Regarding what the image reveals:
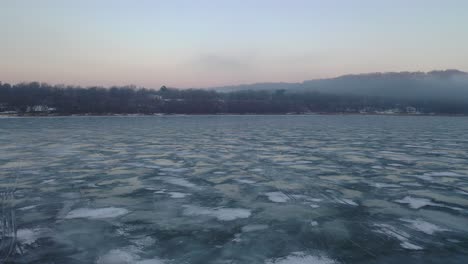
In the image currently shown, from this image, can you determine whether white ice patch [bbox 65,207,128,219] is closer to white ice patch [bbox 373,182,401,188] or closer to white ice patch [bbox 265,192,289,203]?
white ice patch [bbox 265,192,289,203]

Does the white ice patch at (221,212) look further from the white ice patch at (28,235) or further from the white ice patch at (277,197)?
the white ice patch at (28,235)

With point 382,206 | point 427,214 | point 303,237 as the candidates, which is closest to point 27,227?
point 303,237

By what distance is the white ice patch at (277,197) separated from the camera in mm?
5930

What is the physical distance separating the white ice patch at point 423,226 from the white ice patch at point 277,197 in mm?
1912

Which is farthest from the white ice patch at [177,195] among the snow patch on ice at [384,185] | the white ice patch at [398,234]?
the snow patch on ice at [384,185]

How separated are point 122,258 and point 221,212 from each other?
6.30 feet

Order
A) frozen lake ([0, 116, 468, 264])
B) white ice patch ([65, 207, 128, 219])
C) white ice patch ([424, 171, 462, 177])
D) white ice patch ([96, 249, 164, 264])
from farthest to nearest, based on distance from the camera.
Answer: white ice patch ([424, 171, 462, 177]), white ice patch ([65, 207, 128, 219]), frozen lake ([0, 116, 468, 264]), white ice patch ([96, 249, 164, 264])

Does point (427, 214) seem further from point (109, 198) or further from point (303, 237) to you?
point (109, 198)

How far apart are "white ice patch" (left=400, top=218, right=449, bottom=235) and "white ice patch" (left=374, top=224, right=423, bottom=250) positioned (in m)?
0.33

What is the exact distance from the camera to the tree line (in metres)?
67.9

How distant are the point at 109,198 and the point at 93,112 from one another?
66553 mm

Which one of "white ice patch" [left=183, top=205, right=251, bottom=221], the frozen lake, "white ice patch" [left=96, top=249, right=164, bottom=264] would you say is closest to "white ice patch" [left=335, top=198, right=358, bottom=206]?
the frozen lake

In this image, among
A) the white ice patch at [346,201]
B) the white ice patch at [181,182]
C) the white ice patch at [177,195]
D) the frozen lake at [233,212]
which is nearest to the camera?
the frozen lake at [233,212]

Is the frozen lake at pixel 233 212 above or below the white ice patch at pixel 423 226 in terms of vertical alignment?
above
